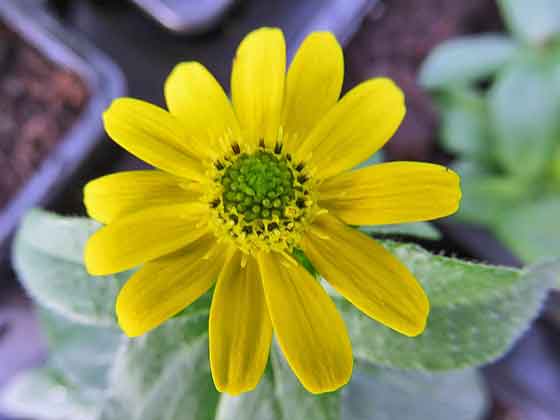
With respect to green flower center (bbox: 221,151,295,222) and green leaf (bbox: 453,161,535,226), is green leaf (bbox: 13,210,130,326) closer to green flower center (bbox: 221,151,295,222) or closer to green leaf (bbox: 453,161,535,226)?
green flower center (bbox: 221,151,295,222)

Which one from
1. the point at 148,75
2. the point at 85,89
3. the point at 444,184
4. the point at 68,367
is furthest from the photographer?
the point at 148,75

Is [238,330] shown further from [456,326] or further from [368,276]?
[456,326]

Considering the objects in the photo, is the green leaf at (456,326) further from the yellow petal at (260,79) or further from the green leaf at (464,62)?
the green leaf at (464,62)

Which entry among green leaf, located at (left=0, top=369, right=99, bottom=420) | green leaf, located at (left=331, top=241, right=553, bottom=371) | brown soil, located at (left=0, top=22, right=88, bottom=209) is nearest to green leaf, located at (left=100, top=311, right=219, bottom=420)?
green leaf, located at (left=331, top=241, right=553, bottom=371)

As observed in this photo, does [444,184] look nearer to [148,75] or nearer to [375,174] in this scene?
[375,174]

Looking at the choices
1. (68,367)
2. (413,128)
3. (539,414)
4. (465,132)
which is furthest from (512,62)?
(68,367)

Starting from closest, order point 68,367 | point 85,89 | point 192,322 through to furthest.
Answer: point 192,322 → point 68,367 → point 85,89
